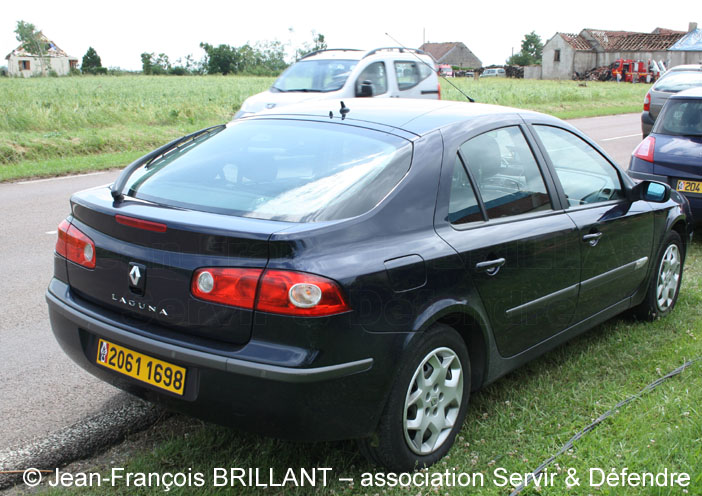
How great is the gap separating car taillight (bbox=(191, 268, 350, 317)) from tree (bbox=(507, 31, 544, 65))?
129 m

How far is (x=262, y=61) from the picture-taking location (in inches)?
3497

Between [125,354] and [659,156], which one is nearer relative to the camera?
[125,354]

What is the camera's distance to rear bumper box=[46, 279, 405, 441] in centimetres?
255

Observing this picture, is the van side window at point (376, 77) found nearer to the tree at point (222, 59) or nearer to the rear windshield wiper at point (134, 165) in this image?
the rear windshield wiper at point (134, 165)

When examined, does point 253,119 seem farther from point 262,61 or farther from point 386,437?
point 262,61

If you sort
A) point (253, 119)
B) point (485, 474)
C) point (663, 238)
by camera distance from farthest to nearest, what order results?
1. point (663, 238)
2. point (253, 119)
3. point (485, 474)

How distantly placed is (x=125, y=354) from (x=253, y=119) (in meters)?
1.60

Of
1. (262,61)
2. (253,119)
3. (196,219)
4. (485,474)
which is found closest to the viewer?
(196,219)

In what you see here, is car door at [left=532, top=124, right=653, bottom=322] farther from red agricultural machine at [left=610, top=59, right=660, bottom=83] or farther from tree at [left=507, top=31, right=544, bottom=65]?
tree at [left=507, top=31, right=544, bottom=65]

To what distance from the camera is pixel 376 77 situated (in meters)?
13.5

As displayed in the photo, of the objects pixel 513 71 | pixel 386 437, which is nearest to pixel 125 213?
pixel 386 437

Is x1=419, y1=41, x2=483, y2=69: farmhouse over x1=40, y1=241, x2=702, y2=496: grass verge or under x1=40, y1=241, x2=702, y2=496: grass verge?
over

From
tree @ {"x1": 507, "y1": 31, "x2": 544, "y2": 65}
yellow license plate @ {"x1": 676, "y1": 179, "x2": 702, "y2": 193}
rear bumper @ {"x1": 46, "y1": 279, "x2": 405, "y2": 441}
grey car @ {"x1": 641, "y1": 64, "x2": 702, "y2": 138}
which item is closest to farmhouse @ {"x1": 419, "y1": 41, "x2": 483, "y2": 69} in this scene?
tree @ {"x1": 507, "y1": 31, "x2": 544, "y2": 65}

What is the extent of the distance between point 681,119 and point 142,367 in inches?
277
